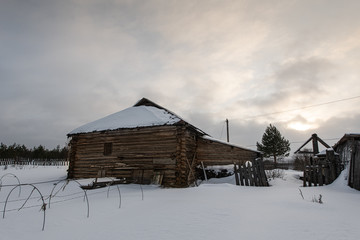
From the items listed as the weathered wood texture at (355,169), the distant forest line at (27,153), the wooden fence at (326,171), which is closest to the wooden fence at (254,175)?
the wooden fence at (326,171)

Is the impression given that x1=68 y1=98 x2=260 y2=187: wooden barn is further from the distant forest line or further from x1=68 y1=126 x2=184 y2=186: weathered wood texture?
the distant forest line

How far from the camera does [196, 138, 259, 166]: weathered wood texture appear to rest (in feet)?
47.4

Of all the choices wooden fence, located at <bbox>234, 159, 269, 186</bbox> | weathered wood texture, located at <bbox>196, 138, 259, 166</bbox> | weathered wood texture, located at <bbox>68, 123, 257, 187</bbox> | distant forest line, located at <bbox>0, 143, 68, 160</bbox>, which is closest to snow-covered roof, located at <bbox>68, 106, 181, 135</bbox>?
weathered wood texture, located at <bbox>68, 123, 257, 187</bbox>

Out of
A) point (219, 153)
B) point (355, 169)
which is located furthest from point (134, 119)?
point (355, 169)

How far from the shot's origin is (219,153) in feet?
47.6

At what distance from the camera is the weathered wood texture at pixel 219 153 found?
14.5m

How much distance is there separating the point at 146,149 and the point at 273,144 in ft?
105

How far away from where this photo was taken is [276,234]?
371 cm

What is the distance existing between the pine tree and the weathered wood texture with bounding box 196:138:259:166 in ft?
85.6

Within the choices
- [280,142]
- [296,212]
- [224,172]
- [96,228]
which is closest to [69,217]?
[96,228]

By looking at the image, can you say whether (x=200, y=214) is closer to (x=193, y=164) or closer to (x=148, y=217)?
(x=148, y=217)

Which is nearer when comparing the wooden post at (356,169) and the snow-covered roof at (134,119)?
the wooden post at (356,169)

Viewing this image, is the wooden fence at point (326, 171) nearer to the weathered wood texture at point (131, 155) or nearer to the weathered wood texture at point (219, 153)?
the weathered wood texture at point (219, 153)

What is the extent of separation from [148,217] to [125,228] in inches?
33.7
